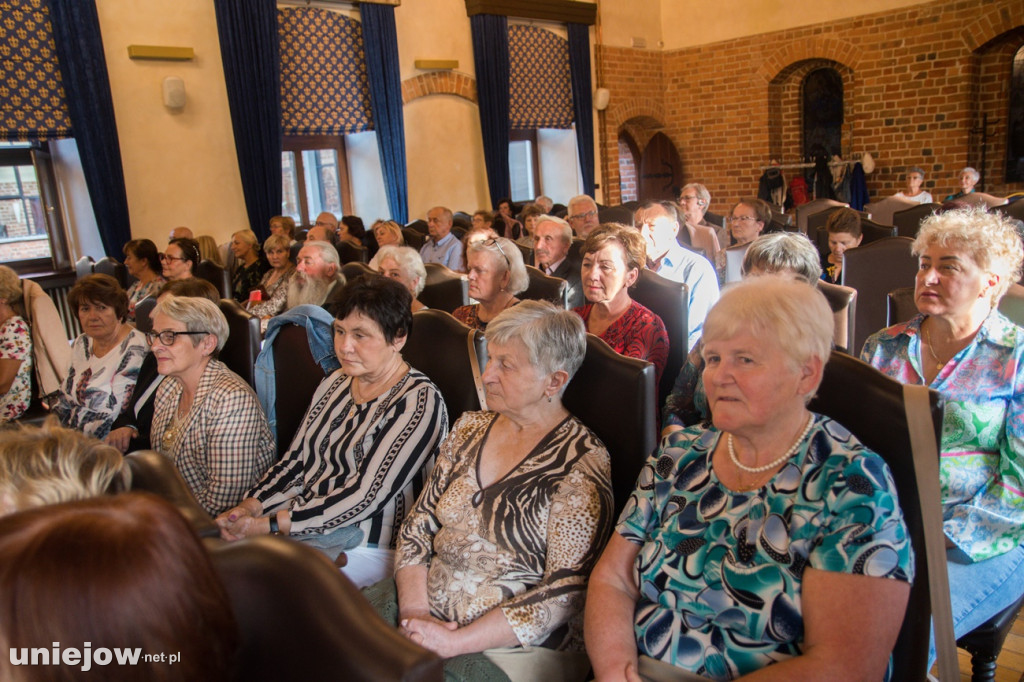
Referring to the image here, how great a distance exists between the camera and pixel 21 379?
3512 millimetres

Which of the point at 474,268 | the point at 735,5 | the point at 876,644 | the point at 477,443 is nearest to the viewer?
the point at 876,644

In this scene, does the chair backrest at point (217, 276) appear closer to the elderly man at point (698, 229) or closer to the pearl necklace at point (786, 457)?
the elderly man at point (698, 229)

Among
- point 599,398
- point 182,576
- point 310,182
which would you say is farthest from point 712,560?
point 310,182

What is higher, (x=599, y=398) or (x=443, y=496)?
(x=599, y=398)

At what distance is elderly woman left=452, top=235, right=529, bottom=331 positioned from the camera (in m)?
3.39

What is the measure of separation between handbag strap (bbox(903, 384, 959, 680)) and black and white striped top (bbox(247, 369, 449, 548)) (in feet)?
4.04

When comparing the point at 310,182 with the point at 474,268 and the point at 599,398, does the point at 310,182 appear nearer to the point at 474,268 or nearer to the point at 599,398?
the point at 474,268

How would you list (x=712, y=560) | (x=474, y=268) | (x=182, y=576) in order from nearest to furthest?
1. (x=182, y=576)
2. (x=712, y=560)
3. (x=474, y=268)

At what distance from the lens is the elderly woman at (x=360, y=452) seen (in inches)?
81.0

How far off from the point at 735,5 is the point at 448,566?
10700 millimetres

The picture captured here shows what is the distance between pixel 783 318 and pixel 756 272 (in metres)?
1.34

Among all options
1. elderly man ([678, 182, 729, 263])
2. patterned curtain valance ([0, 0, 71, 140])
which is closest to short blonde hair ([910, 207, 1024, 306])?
elderly man ([678, 182, 729, 263])

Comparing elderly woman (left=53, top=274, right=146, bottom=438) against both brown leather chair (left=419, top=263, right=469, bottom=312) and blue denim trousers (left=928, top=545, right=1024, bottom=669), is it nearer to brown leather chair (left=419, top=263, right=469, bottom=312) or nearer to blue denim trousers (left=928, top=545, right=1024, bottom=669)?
brown leather chair (left=419, top=263, right=469, bottom=312)

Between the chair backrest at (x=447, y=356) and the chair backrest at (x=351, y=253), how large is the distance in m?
3.68
